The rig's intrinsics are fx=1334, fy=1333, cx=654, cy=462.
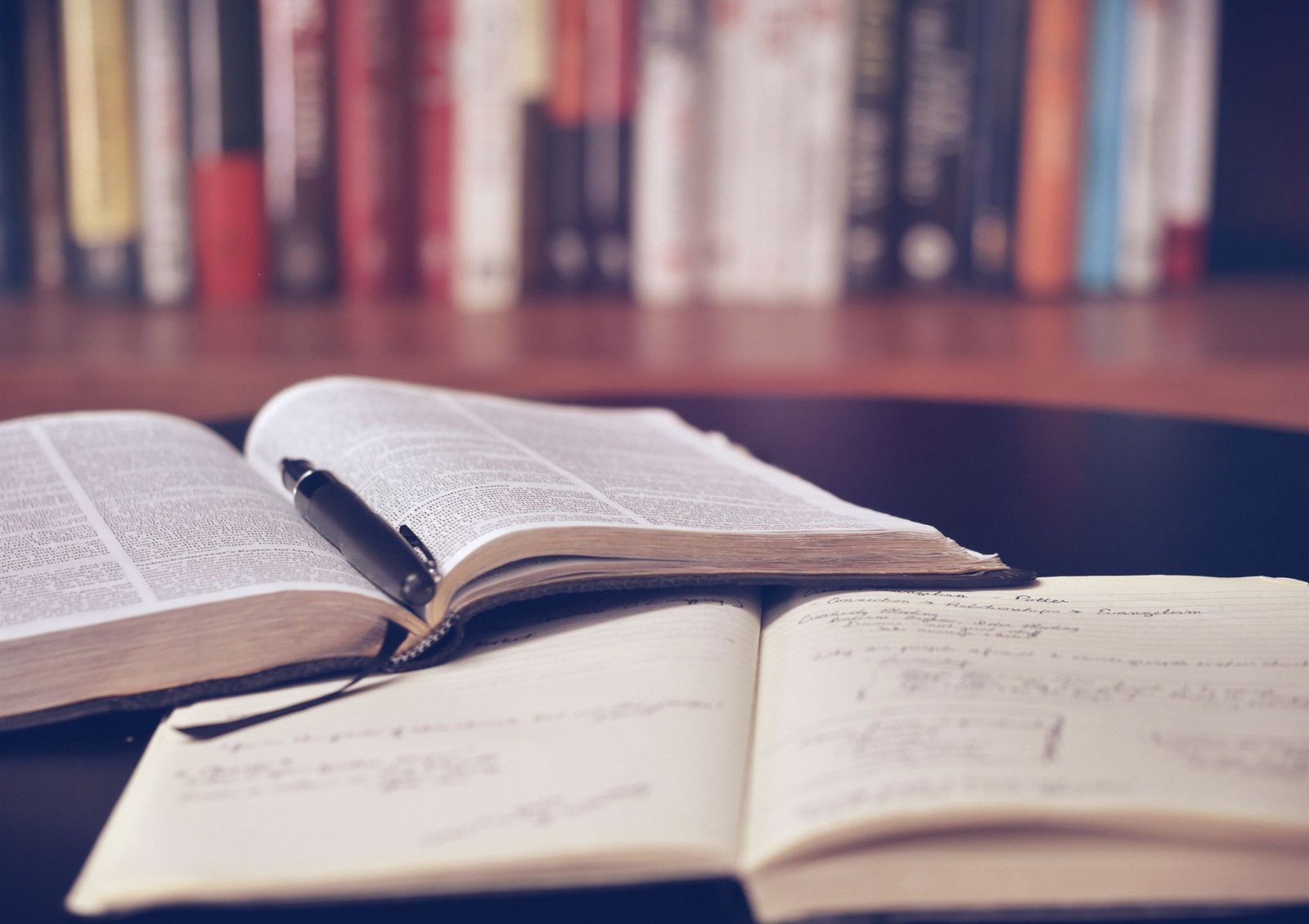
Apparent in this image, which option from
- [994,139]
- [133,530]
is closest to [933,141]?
[994,139]

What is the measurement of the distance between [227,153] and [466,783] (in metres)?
1.03

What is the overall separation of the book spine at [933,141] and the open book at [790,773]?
91cm

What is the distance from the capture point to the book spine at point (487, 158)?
4.11 ft

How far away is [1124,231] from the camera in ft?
4.38

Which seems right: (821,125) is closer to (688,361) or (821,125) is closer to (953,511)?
(688,361)

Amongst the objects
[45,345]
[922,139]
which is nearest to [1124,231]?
[922,139]

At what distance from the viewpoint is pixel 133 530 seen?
0.49 m

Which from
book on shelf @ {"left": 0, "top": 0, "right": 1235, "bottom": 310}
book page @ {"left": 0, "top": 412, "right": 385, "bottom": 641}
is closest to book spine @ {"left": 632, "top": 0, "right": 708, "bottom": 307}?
book on shelf @ {"left": 0, "top": 0, "right": 1235, "bottom": 310}

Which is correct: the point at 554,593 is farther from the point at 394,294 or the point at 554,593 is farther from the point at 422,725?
the point at 394,294

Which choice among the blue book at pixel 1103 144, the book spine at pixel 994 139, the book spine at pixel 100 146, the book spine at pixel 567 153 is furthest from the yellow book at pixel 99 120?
the blue book at pixel 1103 144

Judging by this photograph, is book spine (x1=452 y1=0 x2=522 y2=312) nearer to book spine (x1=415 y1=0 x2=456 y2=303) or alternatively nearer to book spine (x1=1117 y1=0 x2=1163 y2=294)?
book spine (x1=415 y1=0 x2=456 y2=303)

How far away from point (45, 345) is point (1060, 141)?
3.03ft

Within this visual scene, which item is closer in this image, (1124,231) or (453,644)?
(453,644)

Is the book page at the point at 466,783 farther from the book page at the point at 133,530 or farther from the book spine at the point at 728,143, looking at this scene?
the book spine at the point at 728,143
